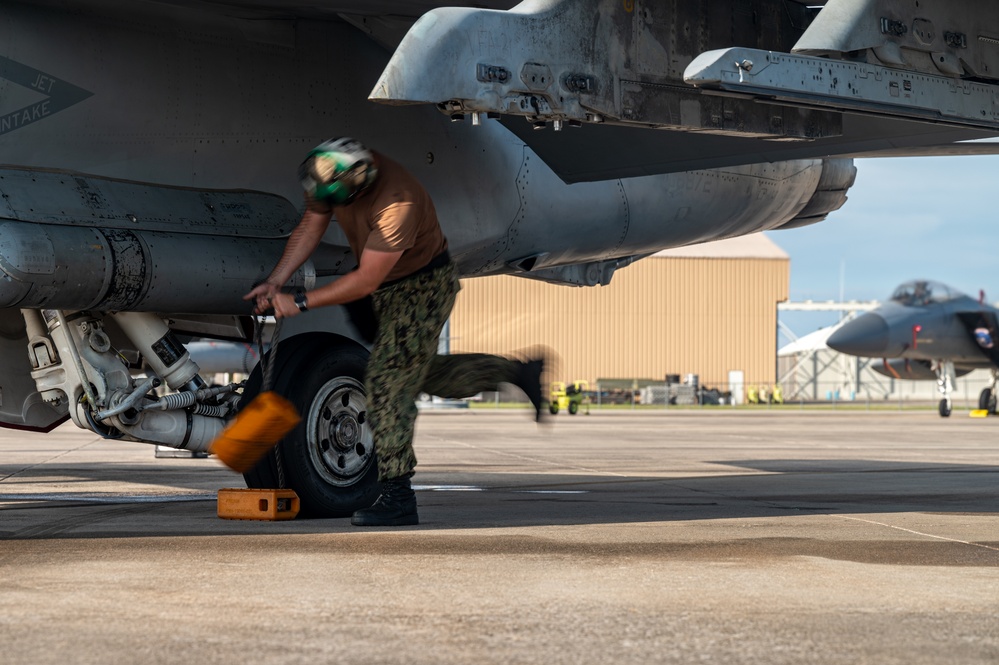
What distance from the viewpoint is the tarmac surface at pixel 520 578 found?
10.7 ft

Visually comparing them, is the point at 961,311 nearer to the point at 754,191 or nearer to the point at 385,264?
the point at 754,191

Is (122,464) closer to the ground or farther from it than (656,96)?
closer to the ground

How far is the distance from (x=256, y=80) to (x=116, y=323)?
1.61 meters

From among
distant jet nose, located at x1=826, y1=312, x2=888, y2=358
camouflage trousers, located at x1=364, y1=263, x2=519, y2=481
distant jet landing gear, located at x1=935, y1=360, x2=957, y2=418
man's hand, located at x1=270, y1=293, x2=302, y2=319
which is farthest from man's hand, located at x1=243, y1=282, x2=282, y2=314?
distant jet landing gear, located at x1=935, y1=360, x2=957, y2=418

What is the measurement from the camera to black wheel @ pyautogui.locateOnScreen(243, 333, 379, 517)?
6.87 meters

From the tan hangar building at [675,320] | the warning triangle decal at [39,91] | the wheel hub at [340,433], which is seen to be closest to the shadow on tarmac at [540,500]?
the wheel hub at [340,433]

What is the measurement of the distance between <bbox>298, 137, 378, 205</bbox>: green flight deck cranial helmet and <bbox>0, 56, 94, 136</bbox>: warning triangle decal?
1.43 m

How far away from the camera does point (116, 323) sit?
23.9 ft

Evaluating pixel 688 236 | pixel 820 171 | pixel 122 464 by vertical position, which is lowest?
pixel 122 464

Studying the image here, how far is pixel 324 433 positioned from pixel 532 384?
1.18 metres

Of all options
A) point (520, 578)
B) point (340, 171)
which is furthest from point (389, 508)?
point (520, 578)

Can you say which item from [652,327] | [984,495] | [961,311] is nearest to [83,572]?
[984,495]

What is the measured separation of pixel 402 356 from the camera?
6.38 metres

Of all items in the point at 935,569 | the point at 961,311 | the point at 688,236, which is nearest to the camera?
the point at 935,569
